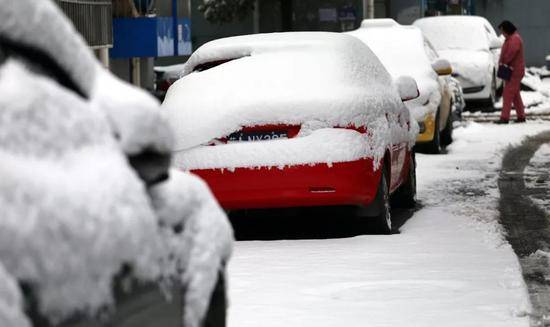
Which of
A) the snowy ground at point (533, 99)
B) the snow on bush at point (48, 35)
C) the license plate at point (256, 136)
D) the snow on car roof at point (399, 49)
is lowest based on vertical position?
the snowy ground at point (533, 99)

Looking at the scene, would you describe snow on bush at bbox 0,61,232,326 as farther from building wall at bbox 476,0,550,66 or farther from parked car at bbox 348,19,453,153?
building wall at bbox 476,0,550,66

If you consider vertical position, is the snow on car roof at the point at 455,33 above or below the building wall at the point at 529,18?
above

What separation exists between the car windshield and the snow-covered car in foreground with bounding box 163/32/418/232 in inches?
686

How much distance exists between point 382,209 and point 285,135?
3.11ft

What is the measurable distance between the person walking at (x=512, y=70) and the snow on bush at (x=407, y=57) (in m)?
5.34

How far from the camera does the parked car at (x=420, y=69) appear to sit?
17.1m

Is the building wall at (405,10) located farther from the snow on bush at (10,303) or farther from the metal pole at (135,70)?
the snow on bush at (10,303)

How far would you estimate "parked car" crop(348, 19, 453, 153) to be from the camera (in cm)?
1708

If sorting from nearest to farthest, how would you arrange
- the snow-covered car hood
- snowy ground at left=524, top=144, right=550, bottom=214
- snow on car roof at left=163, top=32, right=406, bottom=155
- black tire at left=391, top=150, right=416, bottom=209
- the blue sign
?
snow on car roof at left=163, top=32, right=406, bottom=155 < black tire at left=391, top=150, right=416, bottom=209 < snowy ground at left=524, top=144, right=550, bottom=214 < the blue sign < the snow-covered car hood

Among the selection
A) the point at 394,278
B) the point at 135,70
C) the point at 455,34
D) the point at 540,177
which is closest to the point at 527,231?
the point at 394,278

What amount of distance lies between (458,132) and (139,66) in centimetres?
1010

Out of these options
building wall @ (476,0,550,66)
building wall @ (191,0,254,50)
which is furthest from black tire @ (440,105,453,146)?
building wall @ (476,0,550,66)

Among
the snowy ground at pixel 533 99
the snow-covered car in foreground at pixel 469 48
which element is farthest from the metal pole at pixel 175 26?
the snowy ground at pixel 533 99

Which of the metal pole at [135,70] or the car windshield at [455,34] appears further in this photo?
the metal pole at [135,70]
